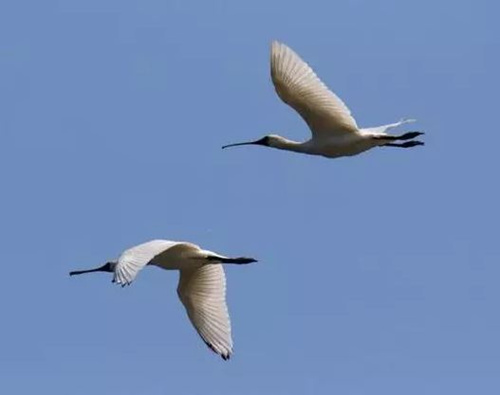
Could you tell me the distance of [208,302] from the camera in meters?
A: 21.3

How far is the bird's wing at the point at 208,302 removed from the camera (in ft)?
68.2

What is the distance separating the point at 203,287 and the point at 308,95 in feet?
9.56

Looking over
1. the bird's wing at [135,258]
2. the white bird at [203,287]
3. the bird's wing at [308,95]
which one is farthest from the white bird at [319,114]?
the bird's wing at [135,258]

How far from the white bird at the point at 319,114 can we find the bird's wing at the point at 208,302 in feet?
6.85

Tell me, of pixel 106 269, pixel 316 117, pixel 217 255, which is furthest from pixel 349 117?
pixel 106 269

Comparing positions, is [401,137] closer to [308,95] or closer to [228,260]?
[308,95]

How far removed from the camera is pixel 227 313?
2117 centimetres

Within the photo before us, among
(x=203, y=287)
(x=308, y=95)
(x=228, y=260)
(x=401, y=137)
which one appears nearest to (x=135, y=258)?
(x=228, y=260)

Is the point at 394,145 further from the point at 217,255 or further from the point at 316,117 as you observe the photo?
the point at 217,255

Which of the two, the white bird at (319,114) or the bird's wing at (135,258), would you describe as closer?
the bird's wing at (135,258)

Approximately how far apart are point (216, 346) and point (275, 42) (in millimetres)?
3830

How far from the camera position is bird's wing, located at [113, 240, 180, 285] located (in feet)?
56.5

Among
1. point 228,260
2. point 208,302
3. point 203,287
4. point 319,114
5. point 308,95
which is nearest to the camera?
point 308,95

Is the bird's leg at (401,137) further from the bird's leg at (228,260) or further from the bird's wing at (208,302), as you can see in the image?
the bird's wing at (208,302)
